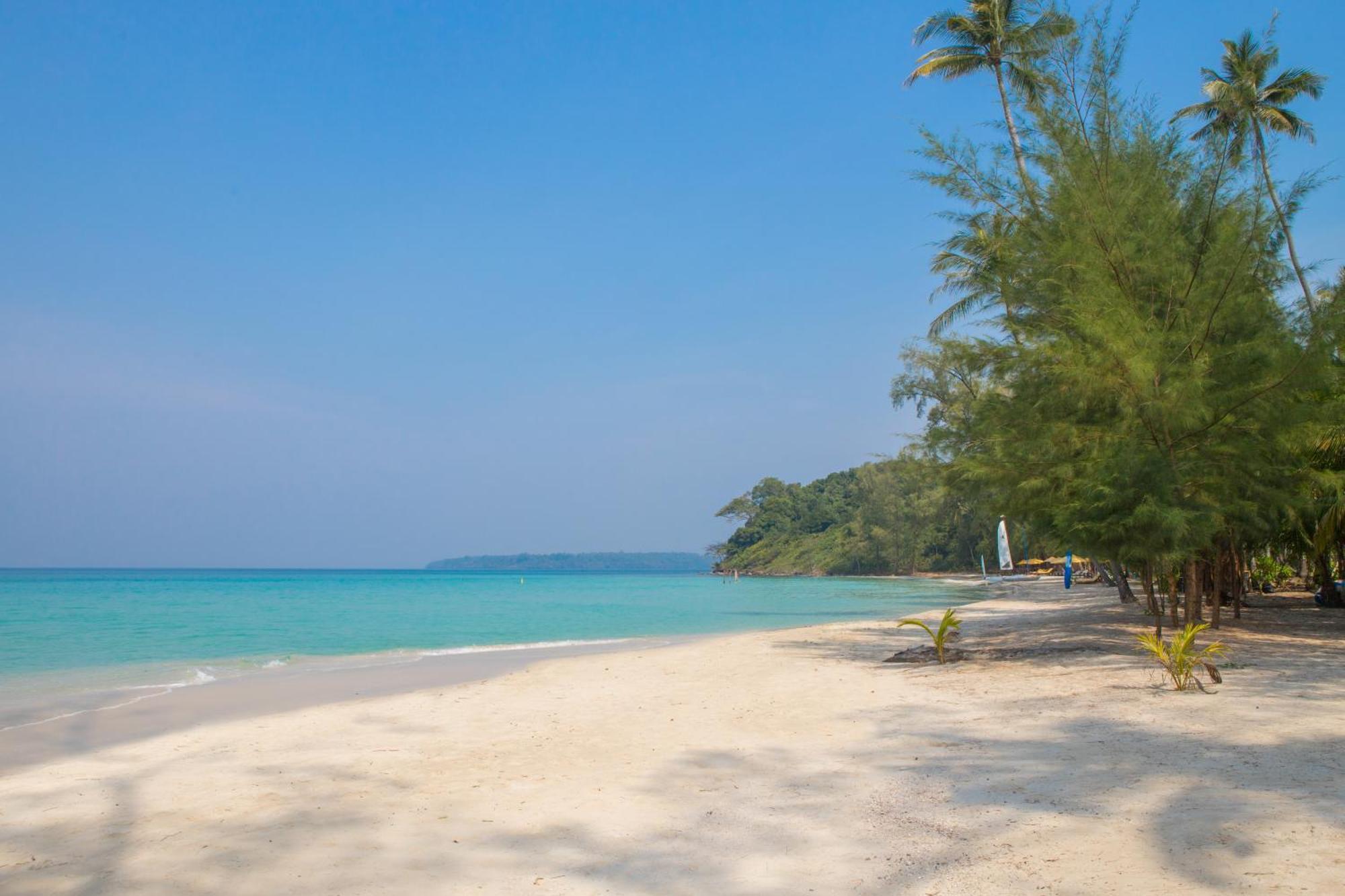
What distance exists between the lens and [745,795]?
19.1ft

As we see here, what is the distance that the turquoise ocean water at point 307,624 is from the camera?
A: 16.6 meters

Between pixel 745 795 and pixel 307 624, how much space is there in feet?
87.8

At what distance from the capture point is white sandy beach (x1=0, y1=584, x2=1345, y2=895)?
436 cm

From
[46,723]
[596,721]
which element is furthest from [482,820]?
[46,723]

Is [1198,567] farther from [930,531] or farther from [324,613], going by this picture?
[930,531]

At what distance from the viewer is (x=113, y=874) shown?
4.79m

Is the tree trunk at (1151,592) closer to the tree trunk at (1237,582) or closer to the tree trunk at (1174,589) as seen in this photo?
the tree trunk at (1174,589)

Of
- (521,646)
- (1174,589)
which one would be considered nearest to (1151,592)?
(1174,589)

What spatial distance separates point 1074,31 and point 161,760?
1375cm

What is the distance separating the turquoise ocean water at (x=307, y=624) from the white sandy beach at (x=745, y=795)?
7.93m

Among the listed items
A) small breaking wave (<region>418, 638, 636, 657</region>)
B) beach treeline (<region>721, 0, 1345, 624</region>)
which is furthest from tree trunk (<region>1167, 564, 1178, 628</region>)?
small breaking wave (<region>418, 638, 636, 657</region>)

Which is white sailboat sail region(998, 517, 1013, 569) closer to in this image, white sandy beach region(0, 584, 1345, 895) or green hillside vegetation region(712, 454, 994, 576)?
green hillside vegetation region(712, 454, 994, 576)

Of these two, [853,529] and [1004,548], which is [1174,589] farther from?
[853,529]

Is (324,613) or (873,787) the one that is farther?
(324,613)
